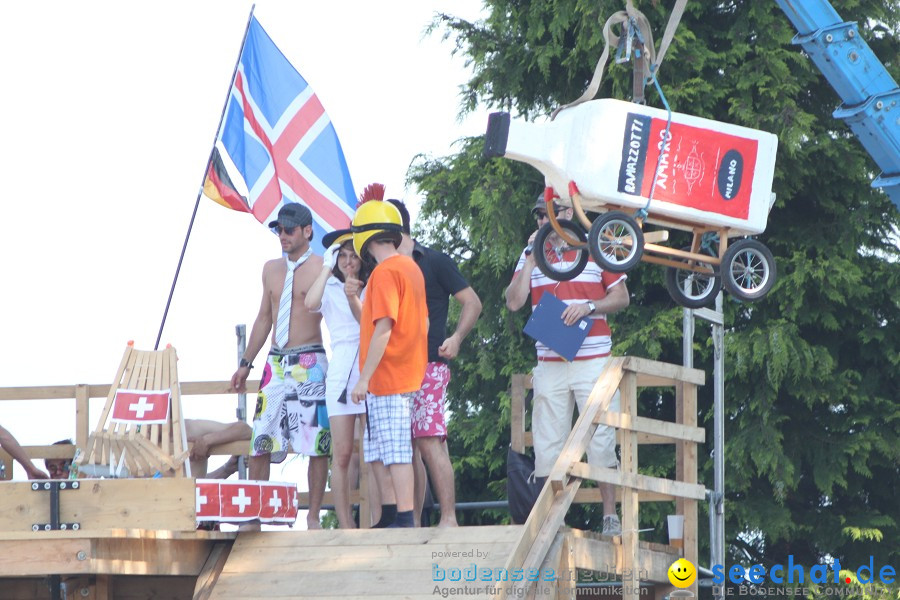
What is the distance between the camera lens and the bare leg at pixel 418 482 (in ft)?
25.5

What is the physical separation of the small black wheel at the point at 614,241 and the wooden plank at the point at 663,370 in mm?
484

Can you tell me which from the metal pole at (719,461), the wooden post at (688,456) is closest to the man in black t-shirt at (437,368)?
the wooden post at (688,456)

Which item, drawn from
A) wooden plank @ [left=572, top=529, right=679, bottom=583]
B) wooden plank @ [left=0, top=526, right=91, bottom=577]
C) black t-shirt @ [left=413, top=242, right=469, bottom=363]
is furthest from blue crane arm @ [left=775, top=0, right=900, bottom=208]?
wooden plank @ [left=0, top=526, right=91, bottom=577]

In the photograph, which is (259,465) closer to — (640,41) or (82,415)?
(82,415)

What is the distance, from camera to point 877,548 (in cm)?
1211

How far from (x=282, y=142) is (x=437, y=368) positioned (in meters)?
4.00

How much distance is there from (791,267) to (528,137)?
5.25 metres

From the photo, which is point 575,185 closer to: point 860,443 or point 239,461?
point 239,461

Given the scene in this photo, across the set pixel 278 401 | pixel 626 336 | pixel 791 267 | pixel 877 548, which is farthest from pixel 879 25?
pixel 278 401

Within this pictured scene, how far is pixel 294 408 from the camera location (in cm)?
812

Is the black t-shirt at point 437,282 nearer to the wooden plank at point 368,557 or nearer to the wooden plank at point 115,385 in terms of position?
the wooden plank at point 368,557

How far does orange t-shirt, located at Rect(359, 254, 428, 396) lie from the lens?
7402 millimetres

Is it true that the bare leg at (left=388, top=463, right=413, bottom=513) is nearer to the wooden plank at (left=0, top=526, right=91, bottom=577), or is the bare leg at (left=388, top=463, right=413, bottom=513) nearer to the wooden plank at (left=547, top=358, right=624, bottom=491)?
the wooden plank at (left=547, top=358, right=624, bottom=491)

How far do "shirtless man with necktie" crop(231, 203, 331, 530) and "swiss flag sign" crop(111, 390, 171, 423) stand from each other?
1.74 ft
